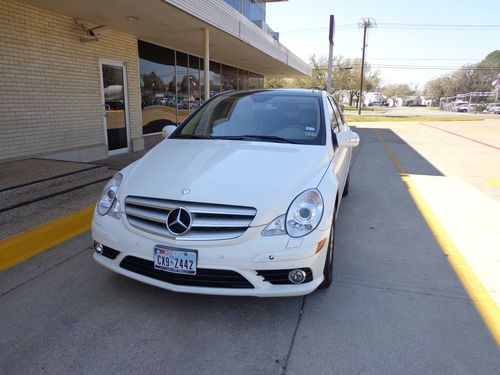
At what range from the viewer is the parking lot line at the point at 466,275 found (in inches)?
114

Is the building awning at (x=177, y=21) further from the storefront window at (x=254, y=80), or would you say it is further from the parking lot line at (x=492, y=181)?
the storefront window at (x=254, y=80)

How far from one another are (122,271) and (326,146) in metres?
2.07

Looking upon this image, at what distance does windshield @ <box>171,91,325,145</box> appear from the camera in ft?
12.5

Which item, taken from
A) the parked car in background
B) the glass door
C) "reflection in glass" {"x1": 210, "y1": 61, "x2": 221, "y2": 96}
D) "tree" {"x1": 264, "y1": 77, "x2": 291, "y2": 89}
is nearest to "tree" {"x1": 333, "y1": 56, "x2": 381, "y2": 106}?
"tree" {"x1": 264, "y1": 77, "x2": 291, "y2": 89}

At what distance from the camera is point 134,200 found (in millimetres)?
2879

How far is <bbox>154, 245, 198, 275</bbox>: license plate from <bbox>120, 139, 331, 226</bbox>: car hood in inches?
14.4

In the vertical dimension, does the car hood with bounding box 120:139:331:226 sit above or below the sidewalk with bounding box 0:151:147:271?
above

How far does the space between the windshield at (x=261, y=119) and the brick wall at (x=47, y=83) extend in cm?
427

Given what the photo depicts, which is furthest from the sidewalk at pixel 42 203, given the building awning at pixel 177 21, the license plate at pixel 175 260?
the building awning at pixel 177 21

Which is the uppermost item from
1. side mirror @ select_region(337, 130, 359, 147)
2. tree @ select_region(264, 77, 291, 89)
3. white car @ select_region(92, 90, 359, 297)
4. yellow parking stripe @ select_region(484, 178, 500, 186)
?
tree @ select_region(264, 77, 291, 89)

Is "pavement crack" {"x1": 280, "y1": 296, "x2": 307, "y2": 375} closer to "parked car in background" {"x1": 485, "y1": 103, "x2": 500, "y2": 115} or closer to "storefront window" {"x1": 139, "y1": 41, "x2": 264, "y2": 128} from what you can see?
"storefront window" {"x1": 139, "y1": 41, "x2": 264, "y2": 128}

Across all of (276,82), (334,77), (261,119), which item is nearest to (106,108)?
(261,119)

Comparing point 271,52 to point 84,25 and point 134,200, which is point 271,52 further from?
point 134,200

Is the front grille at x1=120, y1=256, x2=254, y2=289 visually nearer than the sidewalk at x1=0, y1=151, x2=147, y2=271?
Yes
